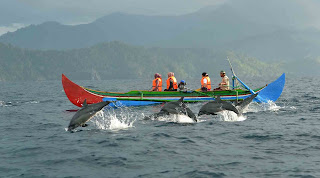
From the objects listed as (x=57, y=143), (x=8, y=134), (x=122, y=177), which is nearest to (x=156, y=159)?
(x=122, y=177)

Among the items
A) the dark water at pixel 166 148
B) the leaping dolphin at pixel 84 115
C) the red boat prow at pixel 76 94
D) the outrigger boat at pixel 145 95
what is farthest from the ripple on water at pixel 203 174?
the red boat prow at pixel 76 94

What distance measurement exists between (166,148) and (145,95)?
14961mm

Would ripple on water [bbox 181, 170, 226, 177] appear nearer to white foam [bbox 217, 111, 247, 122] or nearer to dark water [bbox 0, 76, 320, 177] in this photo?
dark water [bbox 0, 76, 320, 177]

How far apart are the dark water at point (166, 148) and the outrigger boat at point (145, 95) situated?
7.21 metres

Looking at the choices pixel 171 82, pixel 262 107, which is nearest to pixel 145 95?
pixel 171 82

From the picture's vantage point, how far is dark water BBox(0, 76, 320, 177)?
1072 cm

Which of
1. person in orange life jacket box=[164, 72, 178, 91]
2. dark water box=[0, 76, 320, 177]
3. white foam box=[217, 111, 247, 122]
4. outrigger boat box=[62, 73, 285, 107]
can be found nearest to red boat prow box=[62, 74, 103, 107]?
outrigger boat box=[62, 73, 285, 107]

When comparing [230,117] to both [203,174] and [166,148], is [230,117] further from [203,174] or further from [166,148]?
[203,174]

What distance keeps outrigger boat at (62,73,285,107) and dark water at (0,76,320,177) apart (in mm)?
7210

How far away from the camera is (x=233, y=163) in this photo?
11281mm

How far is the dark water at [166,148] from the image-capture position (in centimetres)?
1072

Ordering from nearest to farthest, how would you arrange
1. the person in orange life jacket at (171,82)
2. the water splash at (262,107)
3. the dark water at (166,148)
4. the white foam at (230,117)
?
the dark water at (166,148) < the white foam at (230,117) < the water splash at (262,107) < the person in orange life jacket at (171,82)

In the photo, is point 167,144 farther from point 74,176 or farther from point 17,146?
point 17,146

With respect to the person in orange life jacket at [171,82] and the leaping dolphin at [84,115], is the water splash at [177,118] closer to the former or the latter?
the leaping dolphin at [84,115]
